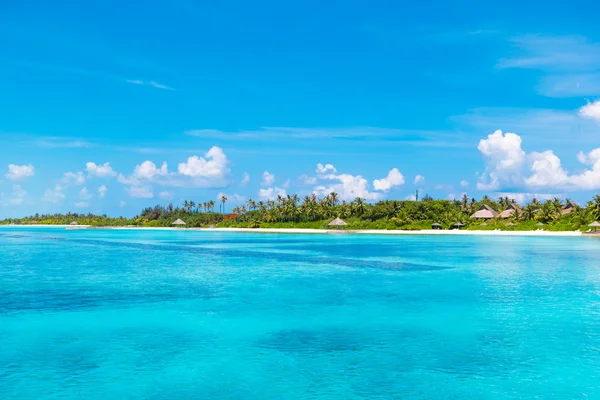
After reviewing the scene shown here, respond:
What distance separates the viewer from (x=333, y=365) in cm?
1455

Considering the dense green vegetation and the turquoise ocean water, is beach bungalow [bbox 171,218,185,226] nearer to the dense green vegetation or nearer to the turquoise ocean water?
the dense green vegetation

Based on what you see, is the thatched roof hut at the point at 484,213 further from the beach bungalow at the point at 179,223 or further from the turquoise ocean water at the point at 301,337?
the beach bungalow at the point at 179,223

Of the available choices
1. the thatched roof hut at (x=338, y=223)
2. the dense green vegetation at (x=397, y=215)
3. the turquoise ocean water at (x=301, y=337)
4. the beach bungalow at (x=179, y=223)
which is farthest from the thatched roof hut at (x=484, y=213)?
the beach bungalow at (x=179, y=223)

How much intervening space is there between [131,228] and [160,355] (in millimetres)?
168055

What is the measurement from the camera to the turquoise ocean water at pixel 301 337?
1312 cm

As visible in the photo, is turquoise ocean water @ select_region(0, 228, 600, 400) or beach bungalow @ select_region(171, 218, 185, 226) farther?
beach bungalow @ select_region(171, 218, 185, 226)

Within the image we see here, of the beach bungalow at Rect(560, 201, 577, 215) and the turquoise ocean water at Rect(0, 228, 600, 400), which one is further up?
the beach bungalow at Rect(560, 201, 577, 215)

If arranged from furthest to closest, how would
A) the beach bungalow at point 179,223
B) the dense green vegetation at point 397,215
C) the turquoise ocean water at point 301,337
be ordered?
the beach bungalow at point 179,223, the dense green vegetation at point 397,215, the turquoise ocean water at point 301,337

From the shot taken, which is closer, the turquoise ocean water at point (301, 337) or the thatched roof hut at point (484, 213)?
the turquoise ocean water at point (301, 337)

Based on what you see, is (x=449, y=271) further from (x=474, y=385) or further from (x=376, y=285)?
(x=474, y=385)

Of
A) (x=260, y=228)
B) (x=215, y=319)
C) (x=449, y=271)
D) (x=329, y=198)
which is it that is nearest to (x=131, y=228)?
(x=260, y=228)

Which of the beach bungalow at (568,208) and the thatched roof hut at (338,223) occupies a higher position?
the beach bungalow at (568,208)

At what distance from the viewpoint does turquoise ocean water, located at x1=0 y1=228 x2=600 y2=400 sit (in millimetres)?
13125

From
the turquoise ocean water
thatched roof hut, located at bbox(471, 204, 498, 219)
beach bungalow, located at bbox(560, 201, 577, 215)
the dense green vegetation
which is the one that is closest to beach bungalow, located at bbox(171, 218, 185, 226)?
the dense green vegetation
